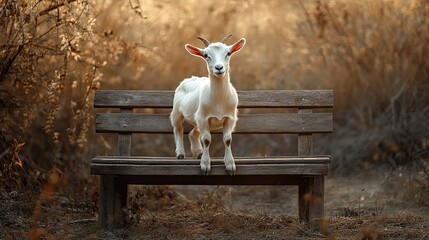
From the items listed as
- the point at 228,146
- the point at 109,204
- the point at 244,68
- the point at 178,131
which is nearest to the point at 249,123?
the point at 178,131

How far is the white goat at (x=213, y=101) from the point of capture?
204 inches

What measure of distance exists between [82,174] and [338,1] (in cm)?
407

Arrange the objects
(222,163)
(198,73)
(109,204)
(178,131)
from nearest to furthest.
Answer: (222,163) → (109,204) → (178,131) → (198,73)

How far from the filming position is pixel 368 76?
930cm

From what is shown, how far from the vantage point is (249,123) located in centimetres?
617

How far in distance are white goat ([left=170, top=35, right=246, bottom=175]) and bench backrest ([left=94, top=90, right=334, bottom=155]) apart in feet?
1.64

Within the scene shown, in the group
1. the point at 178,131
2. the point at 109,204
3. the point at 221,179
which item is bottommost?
the point at 109,204

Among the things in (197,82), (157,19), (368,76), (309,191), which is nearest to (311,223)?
(309,191)

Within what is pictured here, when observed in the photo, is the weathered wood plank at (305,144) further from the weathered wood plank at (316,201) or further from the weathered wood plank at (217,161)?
the weathered wood plank at (217,161)

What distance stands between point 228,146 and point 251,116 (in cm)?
91

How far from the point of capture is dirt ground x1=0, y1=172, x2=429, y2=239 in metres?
5.44

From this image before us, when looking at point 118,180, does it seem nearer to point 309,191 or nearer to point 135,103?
point 135,103

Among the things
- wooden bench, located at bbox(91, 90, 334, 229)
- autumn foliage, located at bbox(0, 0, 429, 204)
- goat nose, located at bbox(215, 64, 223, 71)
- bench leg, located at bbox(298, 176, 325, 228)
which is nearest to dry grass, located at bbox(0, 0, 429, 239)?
autumn foliage, located at bbox(0, 0, 429, 204)

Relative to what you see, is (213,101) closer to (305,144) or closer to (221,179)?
(221,179)
